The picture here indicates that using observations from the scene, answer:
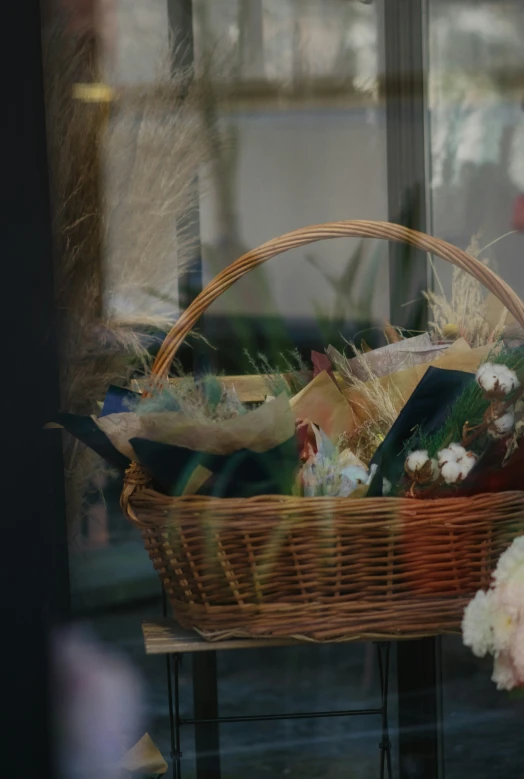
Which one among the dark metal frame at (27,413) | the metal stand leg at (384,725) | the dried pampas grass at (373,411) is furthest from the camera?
the metal stand leg at (384,725)

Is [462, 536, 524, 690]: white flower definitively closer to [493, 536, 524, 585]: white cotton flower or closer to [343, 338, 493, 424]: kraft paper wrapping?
[493, 536, 524, 585]: white cotton flower

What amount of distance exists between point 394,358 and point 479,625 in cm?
39

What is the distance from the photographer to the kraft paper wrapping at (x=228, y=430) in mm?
848

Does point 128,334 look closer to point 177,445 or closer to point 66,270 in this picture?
point 66,270

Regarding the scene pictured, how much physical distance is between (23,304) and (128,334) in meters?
0.17

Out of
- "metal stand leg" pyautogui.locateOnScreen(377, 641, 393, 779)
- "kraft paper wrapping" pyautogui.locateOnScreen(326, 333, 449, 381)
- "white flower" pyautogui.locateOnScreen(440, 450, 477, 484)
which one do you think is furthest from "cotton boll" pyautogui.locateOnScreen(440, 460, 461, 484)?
"metal stand leg" pyautogui.locateOnScreen(377, 641, 393, 779)

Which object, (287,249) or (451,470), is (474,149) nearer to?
(287,249)

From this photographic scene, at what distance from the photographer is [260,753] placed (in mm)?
1306

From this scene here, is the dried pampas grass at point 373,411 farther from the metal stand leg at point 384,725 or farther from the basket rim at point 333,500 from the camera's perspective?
the metal stand leg at point 384,725

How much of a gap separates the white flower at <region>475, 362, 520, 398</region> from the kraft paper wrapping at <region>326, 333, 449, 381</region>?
17cm

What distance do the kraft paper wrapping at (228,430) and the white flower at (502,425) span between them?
21cm

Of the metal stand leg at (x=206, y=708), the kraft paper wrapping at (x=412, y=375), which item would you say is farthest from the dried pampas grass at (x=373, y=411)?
the metal stand leg at (x=206, y=708)

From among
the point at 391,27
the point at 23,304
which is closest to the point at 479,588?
the point at 23,304

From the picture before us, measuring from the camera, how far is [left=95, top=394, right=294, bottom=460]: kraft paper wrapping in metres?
0.85
